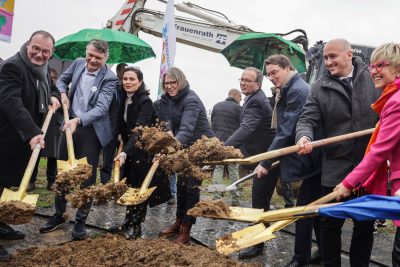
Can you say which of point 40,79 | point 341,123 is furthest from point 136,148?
point 341,123

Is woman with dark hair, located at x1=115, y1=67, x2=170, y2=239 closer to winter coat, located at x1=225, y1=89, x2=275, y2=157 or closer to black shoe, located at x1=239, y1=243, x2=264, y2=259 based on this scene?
winter coat, located at x1=225, y1=89, x2=275, y2=157

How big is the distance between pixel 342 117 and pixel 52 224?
316cm

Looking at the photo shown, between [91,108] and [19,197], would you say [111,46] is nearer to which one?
[91,108]

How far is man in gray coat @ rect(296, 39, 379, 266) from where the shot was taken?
139 inches

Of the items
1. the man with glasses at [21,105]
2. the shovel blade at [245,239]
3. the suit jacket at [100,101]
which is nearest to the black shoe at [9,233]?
the man with glasses at [21,105]

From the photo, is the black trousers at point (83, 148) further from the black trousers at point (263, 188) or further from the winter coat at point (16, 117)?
the black trousers at point (263, 188)

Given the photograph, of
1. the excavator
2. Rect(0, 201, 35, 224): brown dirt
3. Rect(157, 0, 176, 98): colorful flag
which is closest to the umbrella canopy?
Rect(0, 201, 35, 224): brown dirt

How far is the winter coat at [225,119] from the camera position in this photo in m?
8.43

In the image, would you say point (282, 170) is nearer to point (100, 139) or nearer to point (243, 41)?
point (100, 139)

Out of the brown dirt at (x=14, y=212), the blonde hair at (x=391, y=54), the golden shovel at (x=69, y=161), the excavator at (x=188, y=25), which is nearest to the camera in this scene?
the blonde hair at (x=391, y=54)

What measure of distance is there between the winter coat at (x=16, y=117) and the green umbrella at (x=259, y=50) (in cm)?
564

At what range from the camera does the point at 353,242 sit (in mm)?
3553

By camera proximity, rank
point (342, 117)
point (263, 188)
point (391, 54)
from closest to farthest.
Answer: point (391, 54) < point (342, 117) < point (263, 188)

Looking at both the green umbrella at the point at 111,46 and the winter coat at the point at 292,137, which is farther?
the green umbrella at the point at 111,46
